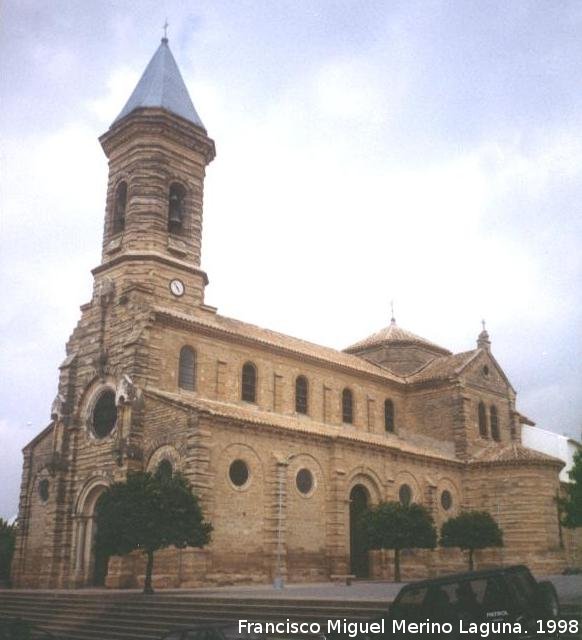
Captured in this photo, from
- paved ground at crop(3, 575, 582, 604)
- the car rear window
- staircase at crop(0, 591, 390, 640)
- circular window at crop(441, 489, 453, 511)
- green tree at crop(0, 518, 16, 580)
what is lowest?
staircase at crop(0, 591, 390, 640)

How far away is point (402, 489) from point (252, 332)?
1093 cm

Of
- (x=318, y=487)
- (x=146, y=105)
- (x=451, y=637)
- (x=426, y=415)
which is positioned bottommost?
(x=451, y=637)

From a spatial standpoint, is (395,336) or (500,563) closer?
(500,563)

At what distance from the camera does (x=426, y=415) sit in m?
44.5

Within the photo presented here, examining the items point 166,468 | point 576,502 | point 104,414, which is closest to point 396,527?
point 576,502

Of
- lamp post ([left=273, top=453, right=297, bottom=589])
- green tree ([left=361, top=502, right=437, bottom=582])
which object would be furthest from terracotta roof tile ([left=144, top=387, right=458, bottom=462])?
green tree ([left=361, top=502, right=437, bottom=582])

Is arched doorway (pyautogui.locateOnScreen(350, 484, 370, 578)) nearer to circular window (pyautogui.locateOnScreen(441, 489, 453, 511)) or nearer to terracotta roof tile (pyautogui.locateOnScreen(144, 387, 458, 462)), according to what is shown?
terracotta roof tile (pyautogui.locateOnScreen(144, 387, 458, 462))

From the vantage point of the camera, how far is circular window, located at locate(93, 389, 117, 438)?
32.3 meters

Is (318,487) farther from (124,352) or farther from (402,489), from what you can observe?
(124,352)

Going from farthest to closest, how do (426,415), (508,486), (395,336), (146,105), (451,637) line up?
(395,336) → (426,415) → (508,486) → (146,105) → (451,637)

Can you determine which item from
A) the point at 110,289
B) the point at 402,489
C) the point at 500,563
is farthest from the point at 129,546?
the point at 500,563

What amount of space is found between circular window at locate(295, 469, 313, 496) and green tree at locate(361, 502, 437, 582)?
9.09 feet

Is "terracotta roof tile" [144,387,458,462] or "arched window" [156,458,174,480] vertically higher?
"terracotta roof tile" [144,387,458,462]

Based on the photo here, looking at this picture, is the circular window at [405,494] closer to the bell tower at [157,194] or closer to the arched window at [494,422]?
the arched window at [494,422]
